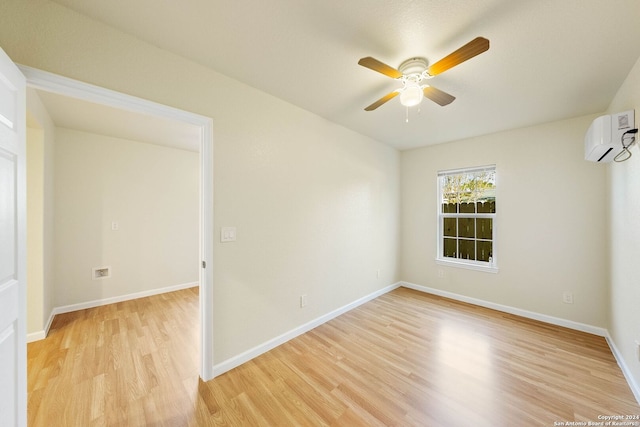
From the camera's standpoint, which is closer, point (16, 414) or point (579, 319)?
point (16, 414)

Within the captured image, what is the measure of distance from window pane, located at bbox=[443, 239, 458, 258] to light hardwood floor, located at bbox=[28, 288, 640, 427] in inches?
46.7

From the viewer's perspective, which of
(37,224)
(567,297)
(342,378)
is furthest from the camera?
(567,297)

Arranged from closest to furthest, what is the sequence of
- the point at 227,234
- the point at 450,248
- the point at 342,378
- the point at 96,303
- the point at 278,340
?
the point at 342,378 → the point at 227,234 → the point at 278,340 → the point at 96,303 → the point at 450,248

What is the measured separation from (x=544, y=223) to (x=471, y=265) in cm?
104

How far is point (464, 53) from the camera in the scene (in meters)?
1.37

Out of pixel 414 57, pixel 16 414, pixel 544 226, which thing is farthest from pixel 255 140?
pixel 544 226

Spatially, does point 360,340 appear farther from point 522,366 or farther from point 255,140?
point 255,140

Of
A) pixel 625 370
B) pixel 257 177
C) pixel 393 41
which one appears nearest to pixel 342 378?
pixel 257 177

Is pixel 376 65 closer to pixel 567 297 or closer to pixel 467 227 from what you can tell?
pixel 467 227

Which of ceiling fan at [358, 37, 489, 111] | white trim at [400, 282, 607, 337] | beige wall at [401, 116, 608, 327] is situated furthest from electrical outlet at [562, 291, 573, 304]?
ceiling fan at [358, 37, 489, 111]

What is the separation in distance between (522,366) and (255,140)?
3.18 m

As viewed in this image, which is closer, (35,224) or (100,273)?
(35,224)

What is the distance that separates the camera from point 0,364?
3.35 ft

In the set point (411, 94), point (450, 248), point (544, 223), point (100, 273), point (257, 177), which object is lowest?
point (100, 273)
